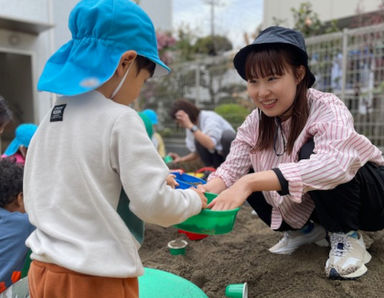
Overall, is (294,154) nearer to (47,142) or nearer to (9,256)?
(47,142)

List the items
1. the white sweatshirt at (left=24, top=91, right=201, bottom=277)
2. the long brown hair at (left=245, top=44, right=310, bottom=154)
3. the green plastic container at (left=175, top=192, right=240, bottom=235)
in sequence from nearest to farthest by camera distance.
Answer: the white sweatshirt at (left=24, top=91, right=201, bottom=277)
the green plastic container at (left=175, top=192, right=240, bottom=235)
the long brown hair at (left=245, top=44, right=310, bottom=154)

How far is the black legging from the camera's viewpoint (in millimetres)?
1450

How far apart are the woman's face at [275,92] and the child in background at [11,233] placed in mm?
1043

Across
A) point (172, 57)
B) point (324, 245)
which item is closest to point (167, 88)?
point (172, 57)

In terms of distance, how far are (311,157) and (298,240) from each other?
62 centimetres

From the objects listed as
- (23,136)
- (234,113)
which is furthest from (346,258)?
(234,113)

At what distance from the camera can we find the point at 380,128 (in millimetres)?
3902

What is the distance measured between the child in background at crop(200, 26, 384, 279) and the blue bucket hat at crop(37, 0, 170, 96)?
0.57m

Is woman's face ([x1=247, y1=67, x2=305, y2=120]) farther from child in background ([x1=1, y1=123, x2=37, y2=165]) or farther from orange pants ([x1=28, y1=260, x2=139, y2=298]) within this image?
child in background ([x1=1, y1=123, x2=37, y2=165])

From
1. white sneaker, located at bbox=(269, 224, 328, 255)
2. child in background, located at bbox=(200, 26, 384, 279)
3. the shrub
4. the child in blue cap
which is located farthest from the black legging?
the shrub

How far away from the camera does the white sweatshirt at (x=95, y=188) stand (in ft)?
2.95

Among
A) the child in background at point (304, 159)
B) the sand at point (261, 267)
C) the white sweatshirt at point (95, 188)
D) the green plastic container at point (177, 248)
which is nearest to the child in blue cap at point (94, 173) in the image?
the white sweatshirt at point (95, 188)

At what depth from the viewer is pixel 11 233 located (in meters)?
1.34

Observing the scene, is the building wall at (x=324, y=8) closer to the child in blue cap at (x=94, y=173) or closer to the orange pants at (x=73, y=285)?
the child in blue cap at (x=94, y=173)
